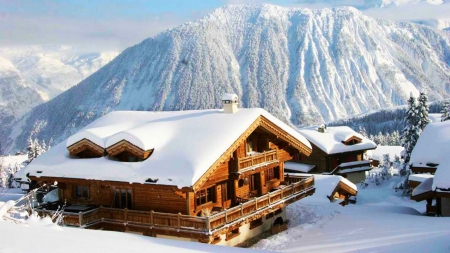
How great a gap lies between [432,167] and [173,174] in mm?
22510

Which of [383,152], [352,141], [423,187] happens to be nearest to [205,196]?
[423,187]

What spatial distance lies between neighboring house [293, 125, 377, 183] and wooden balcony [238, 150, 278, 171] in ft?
92.3

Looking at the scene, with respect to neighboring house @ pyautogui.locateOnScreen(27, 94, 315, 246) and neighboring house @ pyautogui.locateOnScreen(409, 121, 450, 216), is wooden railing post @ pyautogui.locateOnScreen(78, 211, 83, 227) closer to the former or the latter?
neighboring house @ pyautogui.locateOnScreen(27, 94, 315, 246)

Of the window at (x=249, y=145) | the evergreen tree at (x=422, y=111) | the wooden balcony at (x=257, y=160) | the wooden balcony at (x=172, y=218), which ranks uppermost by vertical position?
the evergreen tree at (x=422, y=111)

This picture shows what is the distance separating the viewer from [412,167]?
36.3m

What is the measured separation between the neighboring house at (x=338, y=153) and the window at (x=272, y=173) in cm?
2489

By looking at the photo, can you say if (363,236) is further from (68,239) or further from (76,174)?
(68,239)

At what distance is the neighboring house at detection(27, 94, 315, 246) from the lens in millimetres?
22031

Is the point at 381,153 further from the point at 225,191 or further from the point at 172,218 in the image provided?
the point at 172,218

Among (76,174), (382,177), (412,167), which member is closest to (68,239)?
(76,174)

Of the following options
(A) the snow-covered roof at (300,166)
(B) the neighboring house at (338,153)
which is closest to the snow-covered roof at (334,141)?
(B) the neighboring house at (338,153)

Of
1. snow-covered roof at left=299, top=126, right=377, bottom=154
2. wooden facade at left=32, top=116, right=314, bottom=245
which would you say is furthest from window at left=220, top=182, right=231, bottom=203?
snow-covered roof at left=299, top=126, right=377, bottom=154

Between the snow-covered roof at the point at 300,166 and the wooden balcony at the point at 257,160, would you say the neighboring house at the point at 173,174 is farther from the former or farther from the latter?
the snow-covered roof at the point at 300,166

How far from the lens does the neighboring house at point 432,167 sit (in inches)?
1172
